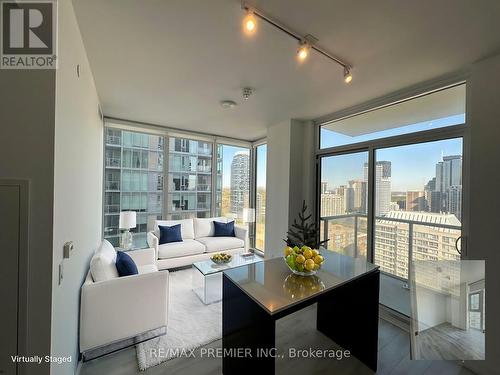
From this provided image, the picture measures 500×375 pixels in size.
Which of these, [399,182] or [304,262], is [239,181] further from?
[304,262]

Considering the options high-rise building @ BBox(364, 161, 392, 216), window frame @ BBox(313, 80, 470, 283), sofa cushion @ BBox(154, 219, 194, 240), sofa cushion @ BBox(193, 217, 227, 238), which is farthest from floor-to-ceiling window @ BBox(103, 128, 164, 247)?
high-rise building @ BBox(364, 161, 392, 216)

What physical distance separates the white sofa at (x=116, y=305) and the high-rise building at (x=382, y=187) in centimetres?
282

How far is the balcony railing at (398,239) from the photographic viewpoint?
2326 millimetres

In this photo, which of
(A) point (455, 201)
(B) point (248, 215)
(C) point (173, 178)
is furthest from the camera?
(B) point (248, 215)

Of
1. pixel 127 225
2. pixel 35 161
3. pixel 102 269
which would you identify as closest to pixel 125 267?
pixel 102 269

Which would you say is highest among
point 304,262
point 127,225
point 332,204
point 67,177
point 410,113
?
point 410,113

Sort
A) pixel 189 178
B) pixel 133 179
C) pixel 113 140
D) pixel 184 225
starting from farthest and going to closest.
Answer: pixel 189 178 → pixel 184 225 → pixel 133 179 → pixel 113 140

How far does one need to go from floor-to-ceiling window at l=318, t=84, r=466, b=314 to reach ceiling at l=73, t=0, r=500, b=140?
1.38ft

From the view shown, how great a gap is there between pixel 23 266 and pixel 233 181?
4398mm

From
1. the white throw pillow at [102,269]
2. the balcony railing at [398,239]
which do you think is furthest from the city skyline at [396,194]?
the white throw pillow at [102,269]

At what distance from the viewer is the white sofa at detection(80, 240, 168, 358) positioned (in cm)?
191

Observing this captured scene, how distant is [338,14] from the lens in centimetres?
148

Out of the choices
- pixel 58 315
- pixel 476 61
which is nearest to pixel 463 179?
pixel 476 61
